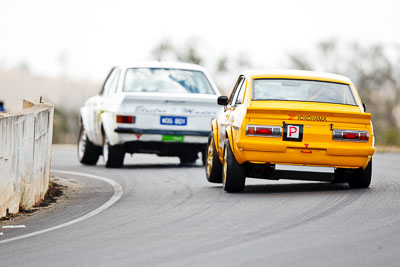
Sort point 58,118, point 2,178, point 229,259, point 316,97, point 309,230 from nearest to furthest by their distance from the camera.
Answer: point 229,259 → point 309,230 → point 2,178 → point 316,97 → point 58,118

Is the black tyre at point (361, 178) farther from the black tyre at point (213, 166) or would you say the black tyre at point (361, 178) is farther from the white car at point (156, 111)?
the white car at point (156, 111)

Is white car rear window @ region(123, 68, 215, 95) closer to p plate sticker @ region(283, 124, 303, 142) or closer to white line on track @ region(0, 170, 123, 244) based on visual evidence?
white line on track @ region(0, 170, 123, 244)

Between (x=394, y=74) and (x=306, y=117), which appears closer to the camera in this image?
(x=306, y=117)

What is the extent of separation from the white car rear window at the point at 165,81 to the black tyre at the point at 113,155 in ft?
3.46

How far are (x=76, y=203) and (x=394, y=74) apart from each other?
58182mm

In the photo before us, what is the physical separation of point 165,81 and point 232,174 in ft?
20.5

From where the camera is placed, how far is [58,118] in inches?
2078

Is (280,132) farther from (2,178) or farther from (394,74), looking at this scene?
(394,74)

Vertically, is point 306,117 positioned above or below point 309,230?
above

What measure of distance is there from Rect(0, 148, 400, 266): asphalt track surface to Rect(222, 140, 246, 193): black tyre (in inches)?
7.6

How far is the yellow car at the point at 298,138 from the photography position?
39.6 feet

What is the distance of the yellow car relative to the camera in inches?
475

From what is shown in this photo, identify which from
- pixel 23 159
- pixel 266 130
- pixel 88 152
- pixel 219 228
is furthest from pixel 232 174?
pixel 88 152

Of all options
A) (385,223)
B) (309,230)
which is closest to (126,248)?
(309,230)
